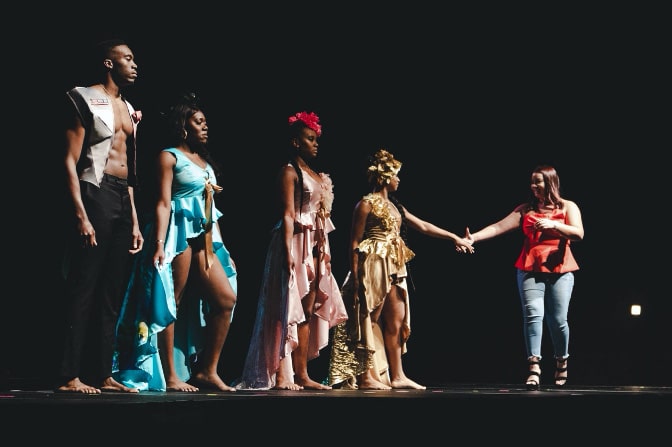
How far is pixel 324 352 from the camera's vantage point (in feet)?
22.3

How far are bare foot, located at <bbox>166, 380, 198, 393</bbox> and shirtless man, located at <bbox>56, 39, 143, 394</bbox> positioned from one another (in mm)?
297

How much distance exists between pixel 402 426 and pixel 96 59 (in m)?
1.91

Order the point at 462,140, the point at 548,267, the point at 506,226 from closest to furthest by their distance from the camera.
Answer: the point at 548,267 < the point at 506,226 < the point at 462,140

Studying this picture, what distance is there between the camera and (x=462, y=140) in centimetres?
705

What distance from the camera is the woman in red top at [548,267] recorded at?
5.50 meters

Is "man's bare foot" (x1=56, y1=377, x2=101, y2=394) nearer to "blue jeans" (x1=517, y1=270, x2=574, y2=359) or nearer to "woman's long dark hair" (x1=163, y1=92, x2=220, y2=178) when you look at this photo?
"woman's long dark hair" (x1=163, y1=92, x2=220, y2=178)

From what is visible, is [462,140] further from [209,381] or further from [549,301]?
[209,381]

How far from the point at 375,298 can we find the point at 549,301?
1076mm

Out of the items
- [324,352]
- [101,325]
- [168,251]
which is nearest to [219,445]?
[101,325]

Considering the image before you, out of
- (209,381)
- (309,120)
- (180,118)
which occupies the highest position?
(309,120)

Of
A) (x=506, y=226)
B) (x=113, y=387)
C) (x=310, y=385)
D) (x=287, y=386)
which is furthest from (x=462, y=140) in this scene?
(x=113, y=387)

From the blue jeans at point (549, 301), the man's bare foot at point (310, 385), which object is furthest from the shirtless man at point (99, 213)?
the blue jeans at point (549, 301)

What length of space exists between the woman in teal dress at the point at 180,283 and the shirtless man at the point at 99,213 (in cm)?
28

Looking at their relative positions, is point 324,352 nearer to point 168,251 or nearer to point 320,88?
point 320,88
